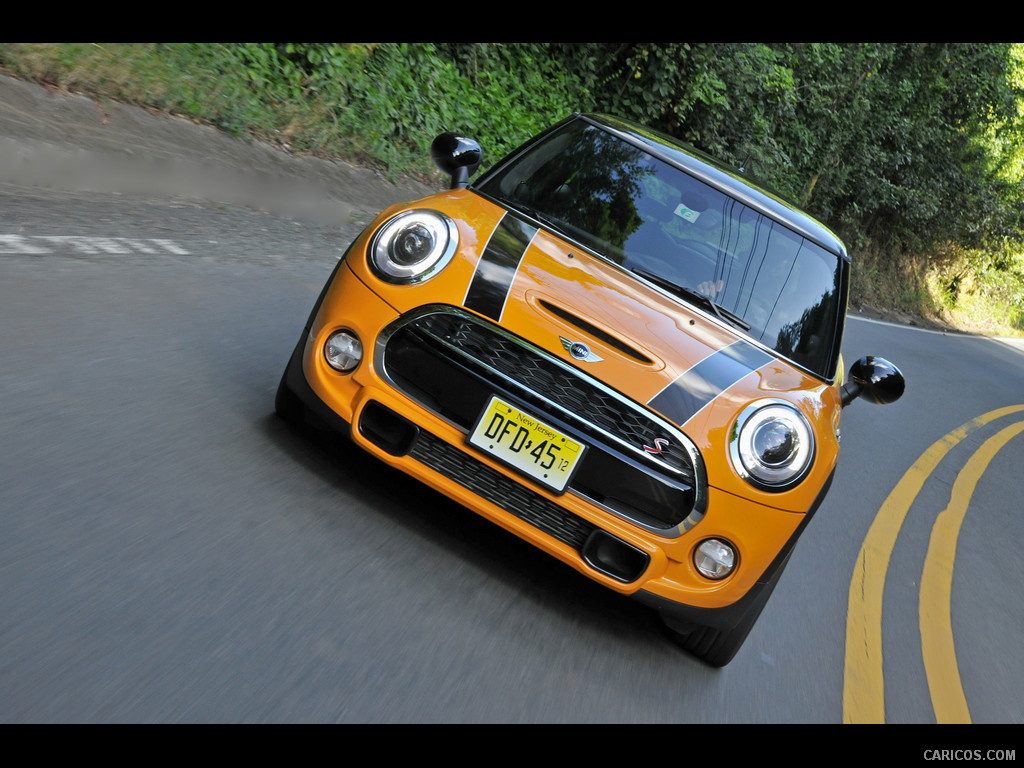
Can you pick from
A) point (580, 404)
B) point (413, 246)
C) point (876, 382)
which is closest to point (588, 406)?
point (580, 404)

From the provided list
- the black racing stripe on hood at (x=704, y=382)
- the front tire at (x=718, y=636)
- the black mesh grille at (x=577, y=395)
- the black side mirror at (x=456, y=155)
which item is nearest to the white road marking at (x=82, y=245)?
the black side mirror at (x=456, y=155)

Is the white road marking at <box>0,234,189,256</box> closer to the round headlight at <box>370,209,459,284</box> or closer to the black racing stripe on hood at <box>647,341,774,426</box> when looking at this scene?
the round headlight at <box>370,209,459,284</box>

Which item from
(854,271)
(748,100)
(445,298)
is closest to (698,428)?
(445,298)

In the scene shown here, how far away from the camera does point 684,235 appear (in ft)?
13.4

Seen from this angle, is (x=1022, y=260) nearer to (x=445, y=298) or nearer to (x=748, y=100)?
(x=748, y=100)

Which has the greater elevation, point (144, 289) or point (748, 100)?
point (748, 100)

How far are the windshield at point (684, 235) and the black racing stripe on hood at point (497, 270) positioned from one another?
33 cm

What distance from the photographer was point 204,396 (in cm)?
410

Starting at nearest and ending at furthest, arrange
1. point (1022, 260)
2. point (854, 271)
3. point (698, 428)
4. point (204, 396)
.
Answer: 1. point (698, 428)
2. point (204, 396)
3. point (854, 271)
4. point (1022, 260)

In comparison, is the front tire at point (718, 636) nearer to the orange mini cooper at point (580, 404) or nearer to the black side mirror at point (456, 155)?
the orange mini cooper at point (580, 404)

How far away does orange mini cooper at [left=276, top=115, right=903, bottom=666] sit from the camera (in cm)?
313

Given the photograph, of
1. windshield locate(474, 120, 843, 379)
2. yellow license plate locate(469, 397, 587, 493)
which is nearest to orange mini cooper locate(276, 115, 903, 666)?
yellow license plate locate(469, 397, 587, 493)

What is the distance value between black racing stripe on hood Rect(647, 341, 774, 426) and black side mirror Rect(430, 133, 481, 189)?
1.50 meters
